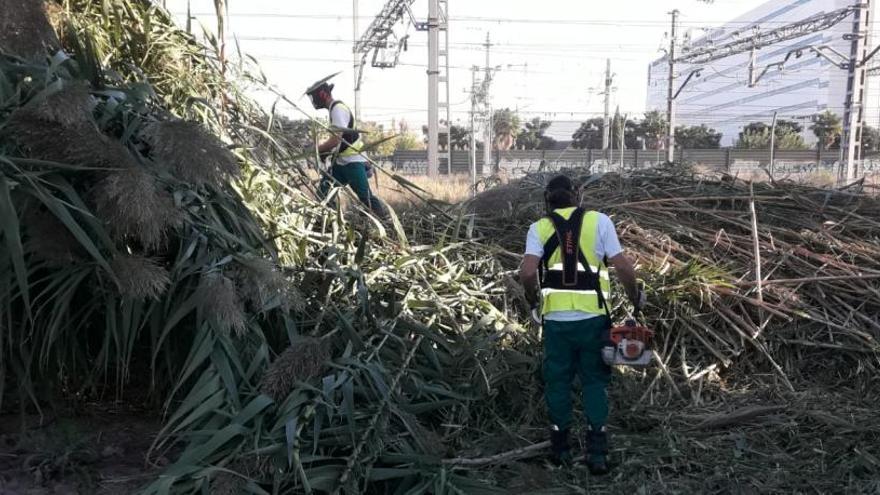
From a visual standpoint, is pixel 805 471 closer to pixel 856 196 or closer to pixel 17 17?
pixel 856 196

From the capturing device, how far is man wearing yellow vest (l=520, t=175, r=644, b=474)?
383 centimetres

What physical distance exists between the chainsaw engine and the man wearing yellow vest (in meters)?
0.11

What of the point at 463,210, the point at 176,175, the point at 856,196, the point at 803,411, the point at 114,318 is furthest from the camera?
the point at 856,196

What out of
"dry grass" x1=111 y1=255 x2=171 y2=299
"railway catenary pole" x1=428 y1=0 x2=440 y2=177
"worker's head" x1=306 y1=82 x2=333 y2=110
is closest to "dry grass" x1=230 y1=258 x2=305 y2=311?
"dry grass" x1=111 y1=255 x2=171 y2=299

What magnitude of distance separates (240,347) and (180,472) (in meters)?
0.76

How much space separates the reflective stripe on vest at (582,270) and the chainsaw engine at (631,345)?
19cm

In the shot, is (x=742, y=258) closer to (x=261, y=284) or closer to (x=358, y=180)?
(x=358, y=180)

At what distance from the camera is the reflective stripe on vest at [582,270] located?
151 inches

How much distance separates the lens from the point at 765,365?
5.00 m

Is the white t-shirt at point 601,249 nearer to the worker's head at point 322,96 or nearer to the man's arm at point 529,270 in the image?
the man's arm at point 529,270

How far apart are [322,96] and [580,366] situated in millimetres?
3826

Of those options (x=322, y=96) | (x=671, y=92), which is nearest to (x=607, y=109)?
(x=671, y=92)

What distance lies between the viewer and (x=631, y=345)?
3.68 m

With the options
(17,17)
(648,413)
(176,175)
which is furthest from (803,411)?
(17,17)
